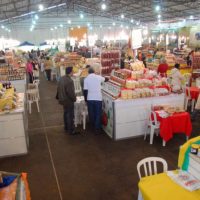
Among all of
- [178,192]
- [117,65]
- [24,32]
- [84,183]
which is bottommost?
[84,183]

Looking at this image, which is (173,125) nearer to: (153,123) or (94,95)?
(153,123)

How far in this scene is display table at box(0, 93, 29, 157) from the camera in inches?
190

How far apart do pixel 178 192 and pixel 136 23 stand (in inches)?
1394

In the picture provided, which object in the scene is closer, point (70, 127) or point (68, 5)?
point (70, 127)

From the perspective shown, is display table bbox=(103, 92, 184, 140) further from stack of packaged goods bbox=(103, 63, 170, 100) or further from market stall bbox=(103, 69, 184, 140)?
stack of packaged goods bbox=(103, 63, 170, 100)

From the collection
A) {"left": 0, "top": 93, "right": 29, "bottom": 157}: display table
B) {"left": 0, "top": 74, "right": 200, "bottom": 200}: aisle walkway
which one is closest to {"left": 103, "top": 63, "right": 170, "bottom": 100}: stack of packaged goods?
{"left": 0, "top": 74, "right": 200, "bottom": 200}: aisle walkway

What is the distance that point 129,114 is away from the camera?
5.60 metres

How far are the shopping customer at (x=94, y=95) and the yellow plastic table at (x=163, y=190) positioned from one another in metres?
3.24

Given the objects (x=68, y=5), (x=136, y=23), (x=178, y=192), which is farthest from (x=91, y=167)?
(x=136, y=23)

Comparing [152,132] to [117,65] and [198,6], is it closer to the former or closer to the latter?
[117,65]

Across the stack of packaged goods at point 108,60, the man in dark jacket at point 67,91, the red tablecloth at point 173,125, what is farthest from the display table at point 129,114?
the stack of packaged goods at point 108,60

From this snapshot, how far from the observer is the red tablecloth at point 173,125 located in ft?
16.8

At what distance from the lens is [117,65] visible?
801cm

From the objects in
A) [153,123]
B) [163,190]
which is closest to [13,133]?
[153,123]
